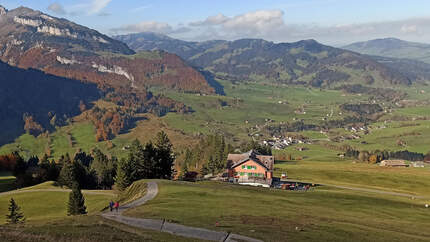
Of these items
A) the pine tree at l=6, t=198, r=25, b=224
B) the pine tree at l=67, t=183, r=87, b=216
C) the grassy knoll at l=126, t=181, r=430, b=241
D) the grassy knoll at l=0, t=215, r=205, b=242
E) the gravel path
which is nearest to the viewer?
→ the grassy knoll at l=0, t=215, r=205, b=242

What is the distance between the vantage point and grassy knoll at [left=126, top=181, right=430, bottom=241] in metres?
47.2

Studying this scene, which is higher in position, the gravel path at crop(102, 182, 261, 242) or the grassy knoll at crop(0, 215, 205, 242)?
the grassy knoll at crop(0, 215, 205, 242)

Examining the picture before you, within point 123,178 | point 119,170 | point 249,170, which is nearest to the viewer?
point 123,178

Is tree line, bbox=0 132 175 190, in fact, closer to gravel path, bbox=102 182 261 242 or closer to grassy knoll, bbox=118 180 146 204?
A: grassy knoll, bbox=118 180 146 204

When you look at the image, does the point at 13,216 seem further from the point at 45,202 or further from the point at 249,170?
the point at 249,170

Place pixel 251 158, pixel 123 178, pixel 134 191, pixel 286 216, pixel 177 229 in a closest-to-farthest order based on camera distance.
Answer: pixel 177 229 < pixel 286 216 < pixel 134 191 < pixel 123 178 < pixel 251 158

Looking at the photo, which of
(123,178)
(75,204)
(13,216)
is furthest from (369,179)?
(13,216)

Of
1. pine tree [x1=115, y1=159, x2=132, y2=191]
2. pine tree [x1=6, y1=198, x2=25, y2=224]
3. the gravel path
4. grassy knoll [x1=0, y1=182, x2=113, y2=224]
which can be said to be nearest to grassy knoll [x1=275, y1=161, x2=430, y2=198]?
pine tree [x1=115, y1=159, x2=132, y2=191]

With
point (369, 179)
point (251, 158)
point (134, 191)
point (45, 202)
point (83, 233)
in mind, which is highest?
point (83, 233)

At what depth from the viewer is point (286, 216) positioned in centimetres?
5578

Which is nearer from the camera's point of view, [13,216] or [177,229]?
[177,229]

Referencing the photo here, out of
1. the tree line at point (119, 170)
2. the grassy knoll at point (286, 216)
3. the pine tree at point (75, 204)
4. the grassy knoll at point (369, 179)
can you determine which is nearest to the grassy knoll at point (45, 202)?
the tree line at point (119, 170)

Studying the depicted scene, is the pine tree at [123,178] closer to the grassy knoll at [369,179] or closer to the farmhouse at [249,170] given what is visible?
the farmhouse at [249,170]

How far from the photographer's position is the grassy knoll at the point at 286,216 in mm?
47250
